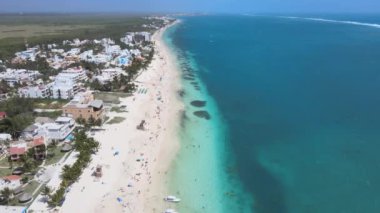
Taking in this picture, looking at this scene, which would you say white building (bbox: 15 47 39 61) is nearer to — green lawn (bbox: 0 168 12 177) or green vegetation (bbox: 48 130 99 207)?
green vegetation (bbox: 48 130 99 207)

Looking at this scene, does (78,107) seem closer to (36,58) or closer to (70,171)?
(70,171)

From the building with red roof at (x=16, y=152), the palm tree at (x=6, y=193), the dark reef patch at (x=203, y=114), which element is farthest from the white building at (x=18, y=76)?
the palm tree at (x=6, y=193)

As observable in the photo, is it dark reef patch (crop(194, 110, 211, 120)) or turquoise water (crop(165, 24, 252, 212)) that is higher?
dark reef patch (crop(194, 110, 211, 120))

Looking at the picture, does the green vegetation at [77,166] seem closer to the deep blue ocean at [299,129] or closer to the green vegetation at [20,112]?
the green vegetation at [20,112]

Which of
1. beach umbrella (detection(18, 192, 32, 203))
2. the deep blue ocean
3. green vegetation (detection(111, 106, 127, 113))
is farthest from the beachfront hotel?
beach umbrella (detection(18, 192, 32, 203))

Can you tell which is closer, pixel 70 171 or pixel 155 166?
pixel 70 171

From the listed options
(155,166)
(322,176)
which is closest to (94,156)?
(155,166)
